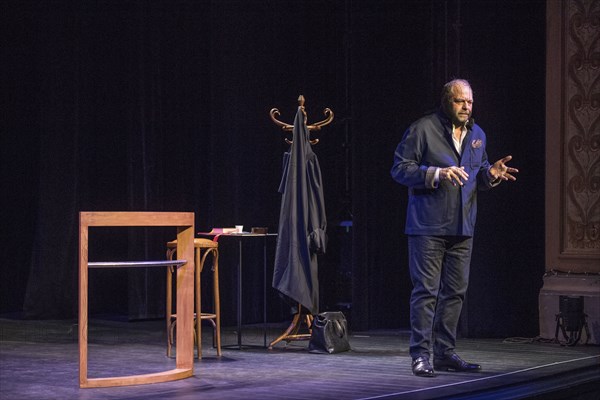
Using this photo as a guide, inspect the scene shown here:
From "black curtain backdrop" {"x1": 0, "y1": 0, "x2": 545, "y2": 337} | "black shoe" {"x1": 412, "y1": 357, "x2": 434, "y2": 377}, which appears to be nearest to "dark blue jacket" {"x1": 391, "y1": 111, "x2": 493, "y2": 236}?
"black shoe" {"x1": 412, "y1": 357, "x2": 434, "y2": 377}

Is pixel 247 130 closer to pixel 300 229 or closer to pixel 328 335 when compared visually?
pixel 300 229

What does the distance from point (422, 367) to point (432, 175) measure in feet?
2.96

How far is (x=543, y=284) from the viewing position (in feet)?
21.4

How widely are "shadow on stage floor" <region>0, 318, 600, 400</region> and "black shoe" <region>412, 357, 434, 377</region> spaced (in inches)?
1.6

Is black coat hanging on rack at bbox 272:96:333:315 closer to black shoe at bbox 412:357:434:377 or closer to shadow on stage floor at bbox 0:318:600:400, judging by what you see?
shadow on stage floor at bbox 0:318:600:400

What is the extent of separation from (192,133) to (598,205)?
3.21 m

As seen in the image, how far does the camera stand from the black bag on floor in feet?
18.2

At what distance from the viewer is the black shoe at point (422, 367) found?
14.9 feet

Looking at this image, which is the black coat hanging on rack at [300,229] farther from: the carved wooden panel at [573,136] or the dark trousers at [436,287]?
the carved wooden panel at [573,136]

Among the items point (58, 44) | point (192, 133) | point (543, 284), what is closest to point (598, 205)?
point (543, 284)

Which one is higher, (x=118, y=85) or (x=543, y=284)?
(x=118, y=85)

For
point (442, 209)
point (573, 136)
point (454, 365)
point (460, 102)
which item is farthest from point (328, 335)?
point (573, 136)

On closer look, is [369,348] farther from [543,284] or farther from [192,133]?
[192,133]

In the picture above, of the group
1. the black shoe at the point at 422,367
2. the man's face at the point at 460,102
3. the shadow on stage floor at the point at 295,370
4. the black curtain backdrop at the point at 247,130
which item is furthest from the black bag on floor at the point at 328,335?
the man's face at the point at 460,102
